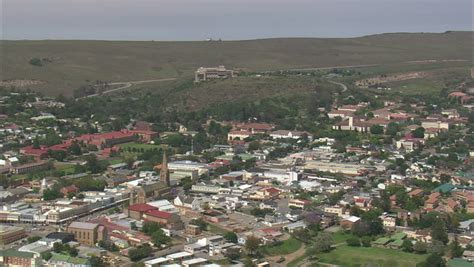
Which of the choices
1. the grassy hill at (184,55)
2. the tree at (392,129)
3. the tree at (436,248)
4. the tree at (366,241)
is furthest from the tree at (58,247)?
the grassy hill at (184,55)

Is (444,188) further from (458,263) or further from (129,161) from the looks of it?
(129,161)

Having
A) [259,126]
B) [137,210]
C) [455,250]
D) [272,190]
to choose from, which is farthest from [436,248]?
[259,126]

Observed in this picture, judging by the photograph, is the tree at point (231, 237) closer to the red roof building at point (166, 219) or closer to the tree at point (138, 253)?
the red roof building at point (166, 219)

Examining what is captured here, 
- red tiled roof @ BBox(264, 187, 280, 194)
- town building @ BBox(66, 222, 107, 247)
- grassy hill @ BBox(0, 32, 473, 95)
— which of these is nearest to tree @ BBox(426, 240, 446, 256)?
red tiled roof @ BBox(264, 187, 280, 194)

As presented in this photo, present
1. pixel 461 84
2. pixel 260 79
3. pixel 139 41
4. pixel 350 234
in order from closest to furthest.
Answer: pixel 350 234 → pixel 260 79 → pixel 461 84 → pixel 139 41

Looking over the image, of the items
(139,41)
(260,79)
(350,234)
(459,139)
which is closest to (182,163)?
(350,234)

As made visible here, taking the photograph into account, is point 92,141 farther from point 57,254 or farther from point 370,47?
point 370,47

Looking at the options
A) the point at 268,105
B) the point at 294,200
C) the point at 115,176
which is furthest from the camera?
the point at 268,105
